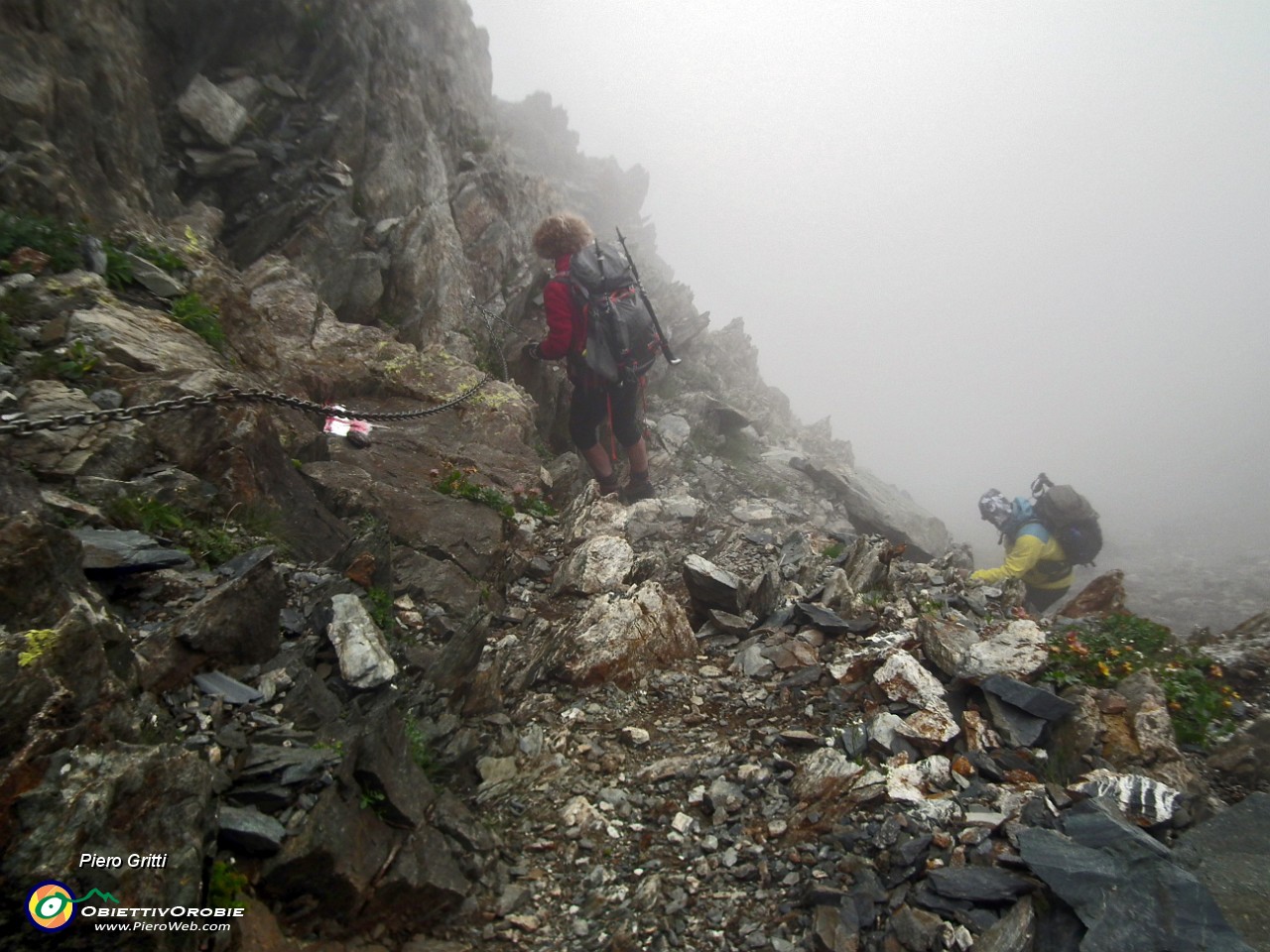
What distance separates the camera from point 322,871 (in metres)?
3.00

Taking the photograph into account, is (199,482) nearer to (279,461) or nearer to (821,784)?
(279,461)

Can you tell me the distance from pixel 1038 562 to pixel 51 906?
1355 cm

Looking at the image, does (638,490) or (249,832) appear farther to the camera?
(638,490)

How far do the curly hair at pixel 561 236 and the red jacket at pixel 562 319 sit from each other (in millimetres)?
194

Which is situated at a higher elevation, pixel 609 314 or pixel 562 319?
pixel 609 314

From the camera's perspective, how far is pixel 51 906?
2.25 meters

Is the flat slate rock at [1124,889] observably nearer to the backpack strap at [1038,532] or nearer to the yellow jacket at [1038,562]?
the yellow jacket at [1038,562]

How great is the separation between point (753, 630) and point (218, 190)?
9943mm

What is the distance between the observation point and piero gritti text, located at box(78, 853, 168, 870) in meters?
2.40

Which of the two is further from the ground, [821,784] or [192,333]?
[821,784]

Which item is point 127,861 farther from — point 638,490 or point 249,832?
point 638,490

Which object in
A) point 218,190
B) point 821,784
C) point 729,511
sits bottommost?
point 729,511

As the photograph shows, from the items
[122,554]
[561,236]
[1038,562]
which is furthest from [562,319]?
[1038,562]

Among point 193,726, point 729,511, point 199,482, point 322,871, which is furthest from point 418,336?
point 322,871
